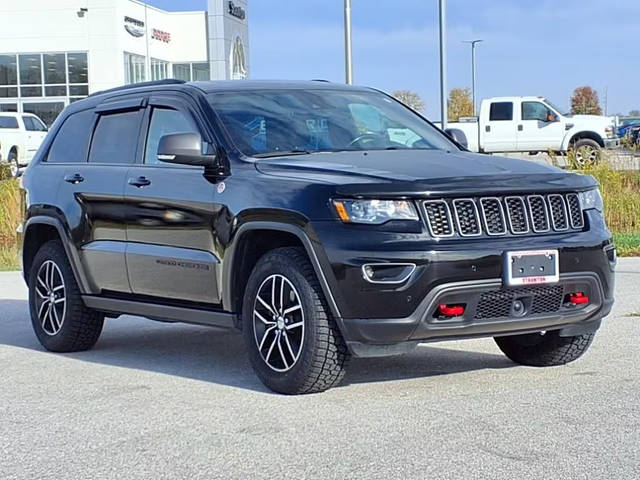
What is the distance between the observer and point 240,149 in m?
7.20

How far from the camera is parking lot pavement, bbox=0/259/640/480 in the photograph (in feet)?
17.1

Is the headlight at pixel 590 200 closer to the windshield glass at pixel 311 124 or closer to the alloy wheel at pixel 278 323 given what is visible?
the windshield glass at pixel 311 124

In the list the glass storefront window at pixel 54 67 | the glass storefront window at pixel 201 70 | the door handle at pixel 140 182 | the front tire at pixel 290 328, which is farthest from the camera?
the glass storefront window at pixel 201 70

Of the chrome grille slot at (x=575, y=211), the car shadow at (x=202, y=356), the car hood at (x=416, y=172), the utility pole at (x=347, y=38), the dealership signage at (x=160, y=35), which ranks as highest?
the dealership signage at (x=160, y=35)

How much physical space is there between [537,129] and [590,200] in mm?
27994

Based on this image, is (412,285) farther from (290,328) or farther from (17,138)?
(17,138)

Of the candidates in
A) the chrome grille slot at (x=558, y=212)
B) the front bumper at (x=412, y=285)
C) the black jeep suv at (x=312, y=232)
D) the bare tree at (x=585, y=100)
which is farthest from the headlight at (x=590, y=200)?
the bare tree at (x=585, y=100)

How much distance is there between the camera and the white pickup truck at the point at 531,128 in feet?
109

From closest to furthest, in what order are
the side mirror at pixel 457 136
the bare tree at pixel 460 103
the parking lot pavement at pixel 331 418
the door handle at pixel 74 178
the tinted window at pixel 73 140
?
the parking lot pavement at pixel 331 418
the side mirror at pixel 457 136
the door handle at pixel 74 178
the tinted window at pixel 73 140
the bare tree at pixel 460 103

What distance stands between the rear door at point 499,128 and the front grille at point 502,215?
2862 centimetres

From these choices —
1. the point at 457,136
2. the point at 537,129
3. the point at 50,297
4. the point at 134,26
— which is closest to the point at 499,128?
the point at 537,129

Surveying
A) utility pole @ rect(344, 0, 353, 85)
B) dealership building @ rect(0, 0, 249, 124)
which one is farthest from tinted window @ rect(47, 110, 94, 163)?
dealership building @ rect(0, 0, 249, 124)

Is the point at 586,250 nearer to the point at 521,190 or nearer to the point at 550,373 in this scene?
the point at 521,190

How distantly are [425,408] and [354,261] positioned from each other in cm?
84
